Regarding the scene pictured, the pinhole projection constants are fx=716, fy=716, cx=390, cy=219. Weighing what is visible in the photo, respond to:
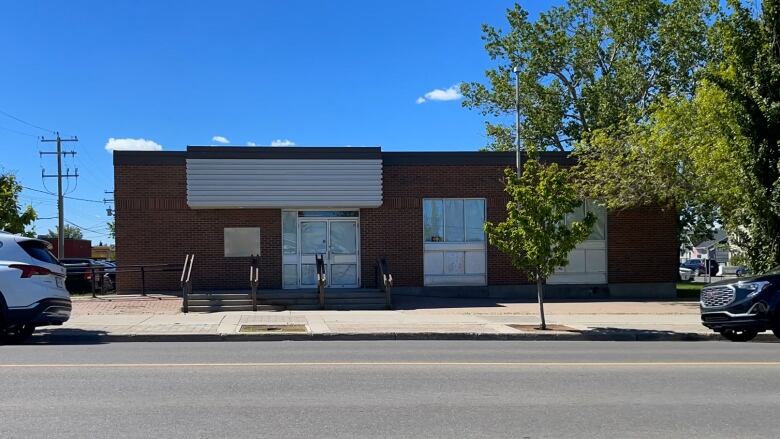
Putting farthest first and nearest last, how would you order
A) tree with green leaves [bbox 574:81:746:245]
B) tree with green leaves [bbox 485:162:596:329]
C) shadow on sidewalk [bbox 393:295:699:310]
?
1. shadow on sidewalk [bbox 393:295:699:310]
2. tree with green leaves [bbox 574:81:746:245]
3. tree with green leaves [bbox 485:162:596:329]

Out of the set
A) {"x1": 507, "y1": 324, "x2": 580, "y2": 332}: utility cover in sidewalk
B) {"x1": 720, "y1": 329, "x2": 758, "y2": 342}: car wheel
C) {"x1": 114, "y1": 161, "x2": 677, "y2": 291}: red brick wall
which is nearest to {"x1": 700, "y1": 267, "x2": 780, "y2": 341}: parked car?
{"x1": 720, "y1": 329, "x2": 758, "y2": 342}: car wheel

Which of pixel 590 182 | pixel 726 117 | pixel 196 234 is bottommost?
pixel 196 234

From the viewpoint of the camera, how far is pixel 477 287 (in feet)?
73.6

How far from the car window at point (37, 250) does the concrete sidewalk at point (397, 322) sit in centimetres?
151

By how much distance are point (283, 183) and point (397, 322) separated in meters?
7.17

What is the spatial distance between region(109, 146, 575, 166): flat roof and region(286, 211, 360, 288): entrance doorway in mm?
1864

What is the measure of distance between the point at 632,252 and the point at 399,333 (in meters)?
12.1

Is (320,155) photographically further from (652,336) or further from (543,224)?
(652,336)

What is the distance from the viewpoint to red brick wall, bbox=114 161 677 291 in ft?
69.6

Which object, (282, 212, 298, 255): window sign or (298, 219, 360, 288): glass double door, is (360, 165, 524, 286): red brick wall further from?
(282, 212, 298, 255): window sign

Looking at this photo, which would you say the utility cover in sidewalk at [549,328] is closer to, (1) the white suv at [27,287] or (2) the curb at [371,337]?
(2) the curb at [371,337]

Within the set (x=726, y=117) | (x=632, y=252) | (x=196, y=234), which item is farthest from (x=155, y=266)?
(x=726, y=117)

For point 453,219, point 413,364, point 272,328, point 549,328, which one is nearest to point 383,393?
point 413,364

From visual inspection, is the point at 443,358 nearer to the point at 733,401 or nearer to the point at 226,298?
the point at 733,401
